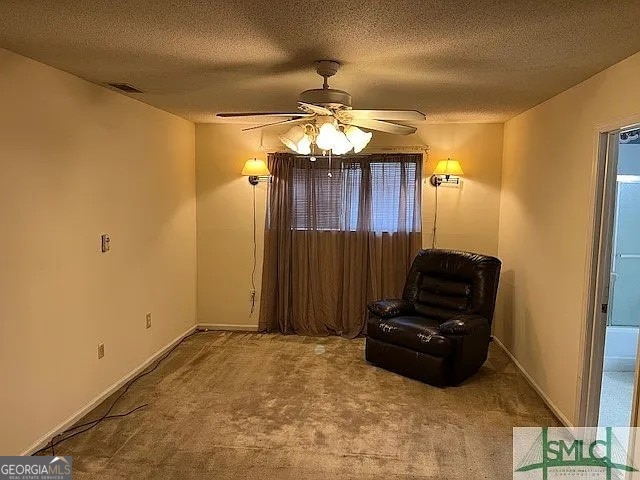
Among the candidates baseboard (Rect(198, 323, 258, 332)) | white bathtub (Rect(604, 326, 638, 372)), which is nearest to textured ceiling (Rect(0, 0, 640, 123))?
white bathtub (Rect(604, 326, 638, 372))

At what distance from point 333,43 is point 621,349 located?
12.7 ft

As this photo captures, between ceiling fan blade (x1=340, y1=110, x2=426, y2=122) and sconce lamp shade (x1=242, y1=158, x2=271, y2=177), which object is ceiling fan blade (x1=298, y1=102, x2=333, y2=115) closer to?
ceiling fan blade (x1=340, y1=110, x2=426, y2=122)

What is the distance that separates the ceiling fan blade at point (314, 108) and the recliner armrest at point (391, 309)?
2146mm

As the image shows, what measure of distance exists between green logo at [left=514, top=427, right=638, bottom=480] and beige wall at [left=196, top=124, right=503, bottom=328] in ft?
8.15

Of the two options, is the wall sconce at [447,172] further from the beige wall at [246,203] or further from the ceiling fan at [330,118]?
the ceiling fan at [330,118]

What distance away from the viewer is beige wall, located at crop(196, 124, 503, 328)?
5.20 metres

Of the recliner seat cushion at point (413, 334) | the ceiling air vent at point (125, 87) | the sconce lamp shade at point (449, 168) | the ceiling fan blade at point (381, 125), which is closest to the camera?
the ceiling fan blade at point (381, 125)

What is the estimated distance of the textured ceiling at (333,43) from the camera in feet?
6.45

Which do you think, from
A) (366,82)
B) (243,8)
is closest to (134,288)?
(366,82)

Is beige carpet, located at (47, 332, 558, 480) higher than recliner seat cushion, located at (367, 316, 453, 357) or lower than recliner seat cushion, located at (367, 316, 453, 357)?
lower

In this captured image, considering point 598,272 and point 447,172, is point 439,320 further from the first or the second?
point 598,272

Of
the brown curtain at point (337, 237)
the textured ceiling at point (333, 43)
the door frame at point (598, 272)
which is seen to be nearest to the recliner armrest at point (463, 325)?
the door frame at point (598, 272)

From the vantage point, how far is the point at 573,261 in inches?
126

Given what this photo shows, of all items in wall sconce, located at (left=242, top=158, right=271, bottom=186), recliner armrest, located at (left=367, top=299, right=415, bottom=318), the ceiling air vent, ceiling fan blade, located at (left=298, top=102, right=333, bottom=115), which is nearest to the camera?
ceiling fan blade, located at (left=298, top=102, right=333, bottom=115)
